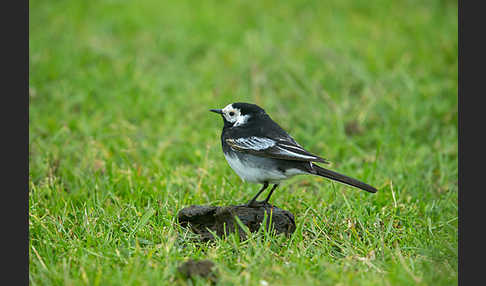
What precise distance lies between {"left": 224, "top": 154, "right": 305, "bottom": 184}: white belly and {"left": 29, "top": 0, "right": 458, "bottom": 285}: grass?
0.48m

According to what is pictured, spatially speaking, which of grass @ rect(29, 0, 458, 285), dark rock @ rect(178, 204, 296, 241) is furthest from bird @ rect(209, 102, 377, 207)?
grass @ rect(29, 0, 458, 285)

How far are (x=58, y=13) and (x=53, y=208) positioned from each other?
6.11 m

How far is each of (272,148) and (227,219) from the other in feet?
2.25

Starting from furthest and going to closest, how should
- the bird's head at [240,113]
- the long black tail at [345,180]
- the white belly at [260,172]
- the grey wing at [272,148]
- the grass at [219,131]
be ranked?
the bird's head at [240,113] → the white belly at [260,172] → the grey wing at [272,148] → the long black tail at [345,180] → the grass at [219,131]

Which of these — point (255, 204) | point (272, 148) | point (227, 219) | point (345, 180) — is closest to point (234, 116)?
point (272, 148)

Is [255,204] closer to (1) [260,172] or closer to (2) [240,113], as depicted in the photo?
(1) [260,172]

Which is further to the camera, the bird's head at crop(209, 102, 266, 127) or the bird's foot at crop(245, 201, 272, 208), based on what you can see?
the bird's head at crop(209, 102, 266, 127)

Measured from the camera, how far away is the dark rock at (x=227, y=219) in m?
4.19

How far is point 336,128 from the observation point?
267 inches

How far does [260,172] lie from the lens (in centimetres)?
432

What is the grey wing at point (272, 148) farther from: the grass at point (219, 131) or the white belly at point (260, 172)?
the grass at point (219, 131)

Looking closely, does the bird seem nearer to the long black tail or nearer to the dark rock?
the long black tail

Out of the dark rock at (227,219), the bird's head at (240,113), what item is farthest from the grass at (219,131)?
the bird's head at (240,113)

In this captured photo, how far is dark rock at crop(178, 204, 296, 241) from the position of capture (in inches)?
165
